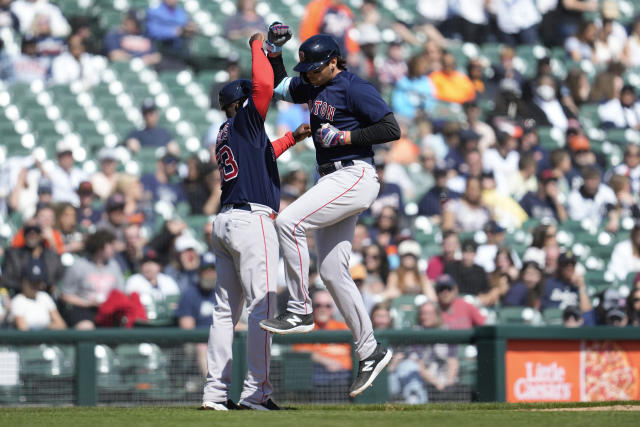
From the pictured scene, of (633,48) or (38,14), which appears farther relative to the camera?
(633,48)

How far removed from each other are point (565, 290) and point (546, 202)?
2.17 m

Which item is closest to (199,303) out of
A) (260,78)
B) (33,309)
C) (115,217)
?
(33,309)

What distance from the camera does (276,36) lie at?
619 cm

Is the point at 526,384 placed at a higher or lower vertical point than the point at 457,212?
lower

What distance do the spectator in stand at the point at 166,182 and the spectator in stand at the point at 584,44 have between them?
273 inches

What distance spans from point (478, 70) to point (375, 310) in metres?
5.99

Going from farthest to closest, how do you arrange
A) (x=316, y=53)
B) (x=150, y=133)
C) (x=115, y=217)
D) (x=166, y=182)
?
(x=150, y=133), (x=166, y=182), (x=115, y=217), (x=316, y=53)

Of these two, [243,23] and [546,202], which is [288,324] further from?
[243,23]

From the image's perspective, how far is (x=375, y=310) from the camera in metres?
9.47

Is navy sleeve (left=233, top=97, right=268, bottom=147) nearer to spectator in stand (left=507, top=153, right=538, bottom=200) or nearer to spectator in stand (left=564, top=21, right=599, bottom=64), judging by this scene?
spectator in stand (left=507, top=153, right=538, bottom=200)

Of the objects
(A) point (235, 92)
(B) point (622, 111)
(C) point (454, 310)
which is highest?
(B) point (622, 111)

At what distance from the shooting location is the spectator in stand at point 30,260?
31.0 ft

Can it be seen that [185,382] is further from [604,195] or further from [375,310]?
[604,195]

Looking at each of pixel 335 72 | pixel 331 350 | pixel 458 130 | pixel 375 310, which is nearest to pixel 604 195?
pixel 458 130
